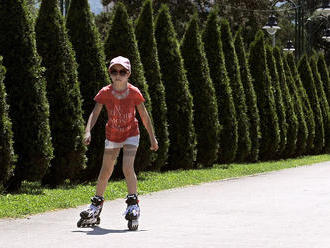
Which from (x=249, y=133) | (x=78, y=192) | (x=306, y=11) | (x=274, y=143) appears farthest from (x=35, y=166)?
(x=306, y=11)

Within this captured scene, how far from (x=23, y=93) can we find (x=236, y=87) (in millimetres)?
12398

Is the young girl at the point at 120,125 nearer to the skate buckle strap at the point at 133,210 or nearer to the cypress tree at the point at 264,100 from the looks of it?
the skate buckle strap at the point at 133,210

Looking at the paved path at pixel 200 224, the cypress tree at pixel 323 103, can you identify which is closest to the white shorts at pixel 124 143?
the paved path at pixel 200 224

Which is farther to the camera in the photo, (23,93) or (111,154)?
(23,93)

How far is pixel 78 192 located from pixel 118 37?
5.25m

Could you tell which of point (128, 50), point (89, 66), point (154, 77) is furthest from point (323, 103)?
point (89, 66)

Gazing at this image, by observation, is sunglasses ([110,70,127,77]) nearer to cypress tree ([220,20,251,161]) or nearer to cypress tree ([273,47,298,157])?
cypress tree ([220,20,251,161])

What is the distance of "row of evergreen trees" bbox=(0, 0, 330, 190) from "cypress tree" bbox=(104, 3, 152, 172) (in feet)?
0.07

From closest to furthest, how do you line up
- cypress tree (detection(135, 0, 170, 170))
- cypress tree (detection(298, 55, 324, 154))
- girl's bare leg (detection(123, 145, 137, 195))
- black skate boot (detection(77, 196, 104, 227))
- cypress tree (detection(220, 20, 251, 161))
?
black skate boot (detection(77, 196, 104, 227)) → girl's bare leg (detection(123, 145, 137, 195)) → cypress tree (detection(135, 0, 170, 170)) → cypress tree (detection(220, 20, 251, 161)) → cypress tree (detection(298, 55, 324, 154))

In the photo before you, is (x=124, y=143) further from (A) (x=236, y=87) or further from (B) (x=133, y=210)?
(A) (x=236, y=87)

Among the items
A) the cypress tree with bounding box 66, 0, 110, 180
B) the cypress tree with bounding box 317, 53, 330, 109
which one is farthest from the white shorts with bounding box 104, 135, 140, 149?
the cypress tree with bounding box 317, 53, 330, 109

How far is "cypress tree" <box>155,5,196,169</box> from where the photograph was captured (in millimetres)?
21078

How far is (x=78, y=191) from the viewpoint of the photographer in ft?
46.6

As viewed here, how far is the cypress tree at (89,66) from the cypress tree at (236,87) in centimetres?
908
